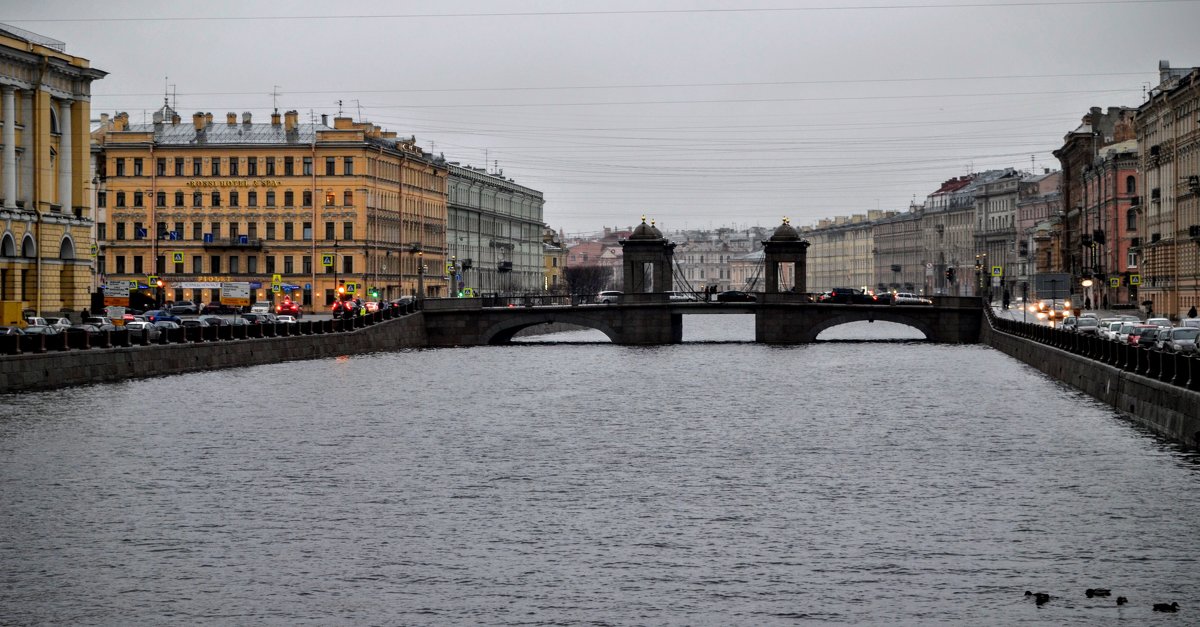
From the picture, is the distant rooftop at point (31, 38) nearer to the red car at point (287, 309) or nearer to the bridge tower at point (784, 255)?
the red car at point (287, 309)

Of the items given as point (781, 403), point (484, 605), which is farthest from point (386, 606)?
point (781, 403)

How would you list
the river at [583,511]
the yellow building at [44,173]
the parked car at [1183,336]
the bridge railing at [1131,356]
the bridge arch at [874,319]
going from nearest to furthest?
the river at [583,511] < the bridge railing at [1131,356] < the parked car at [1183,336] < the yellow building at [44,173] < the bridge arch at [874,319]

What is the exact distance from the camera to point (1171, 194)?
84438 mm

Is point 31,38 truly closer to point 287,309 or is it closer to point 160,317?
point 160,317

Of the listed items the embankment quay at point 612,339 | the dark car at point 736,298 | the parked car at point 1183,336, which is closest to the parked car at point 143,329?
the embankment quay at point 612,339

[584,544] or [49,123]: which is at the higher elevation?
[49,123]

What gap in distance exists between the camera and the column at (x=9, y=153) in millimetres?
68250

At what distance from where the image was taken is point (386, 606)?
20234 millimetres

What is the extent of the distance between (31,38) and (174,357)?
20.0 m

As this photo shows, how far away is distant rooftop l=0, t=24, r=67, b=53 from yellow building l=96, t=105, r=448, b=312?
3727 cm

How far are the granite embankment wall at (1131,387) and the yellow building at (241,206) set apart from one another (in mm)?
57366

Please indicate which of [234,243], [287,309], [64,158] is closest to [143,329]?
[64,158]

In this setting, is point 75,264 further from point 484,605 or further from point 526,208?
point 526,208

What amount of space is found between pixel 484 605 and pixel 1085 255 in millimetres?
105624
